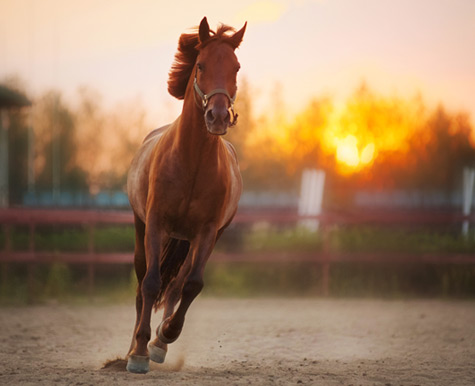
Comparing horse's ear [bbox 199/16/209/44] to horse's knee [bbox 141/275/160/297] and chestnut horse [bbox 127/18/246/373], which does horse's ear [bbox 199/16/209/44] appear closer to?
chestnut horse [bbox 127/18/246/373]

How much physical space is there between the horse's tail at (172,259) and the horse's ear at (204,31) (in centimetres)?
200

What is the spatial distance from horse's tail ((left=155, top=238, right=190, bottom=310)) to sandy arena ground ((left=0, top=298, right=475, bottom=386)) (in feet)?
2.30

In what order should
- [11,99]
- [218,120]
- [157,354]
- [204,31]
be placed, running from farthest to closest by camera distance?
[11,99], [157,354], [204,31], [218,120]

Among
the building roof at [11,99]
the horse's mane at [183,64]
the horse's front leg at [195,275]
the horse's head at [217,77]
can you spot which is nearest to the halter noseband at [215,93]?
the horse's head at [217,77]

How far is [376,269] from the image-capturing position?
11180mm

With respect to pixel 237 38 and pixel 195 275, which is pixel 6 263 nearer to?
pixel 195 275

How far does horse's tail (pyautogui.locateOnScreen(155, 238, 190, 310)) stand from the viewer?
5.96m

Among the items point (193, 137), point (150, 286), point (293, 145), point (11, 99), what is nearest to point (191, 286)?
point (150, 286)

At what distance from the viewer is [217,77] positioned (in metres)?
4.47

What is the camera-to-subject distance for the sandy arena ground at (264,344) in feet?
15.5

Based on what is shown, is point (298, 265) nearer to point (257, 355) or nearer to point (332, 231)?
point (332, 231)

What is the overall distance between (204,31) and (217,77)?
0.47 m

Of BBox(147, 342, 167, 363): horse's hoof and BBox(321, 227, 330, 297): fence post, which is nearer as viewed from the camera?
BBox(147, 342, 167, 363): horse's hoof

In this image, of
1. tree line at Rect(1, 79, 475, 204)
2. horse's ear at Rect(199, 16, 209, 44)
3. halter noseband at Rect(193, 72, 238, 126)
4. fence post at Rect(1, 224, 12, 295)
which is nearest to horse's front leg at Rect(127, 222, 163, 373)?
halter noseband at Rect(193, 72, 238, 126)
